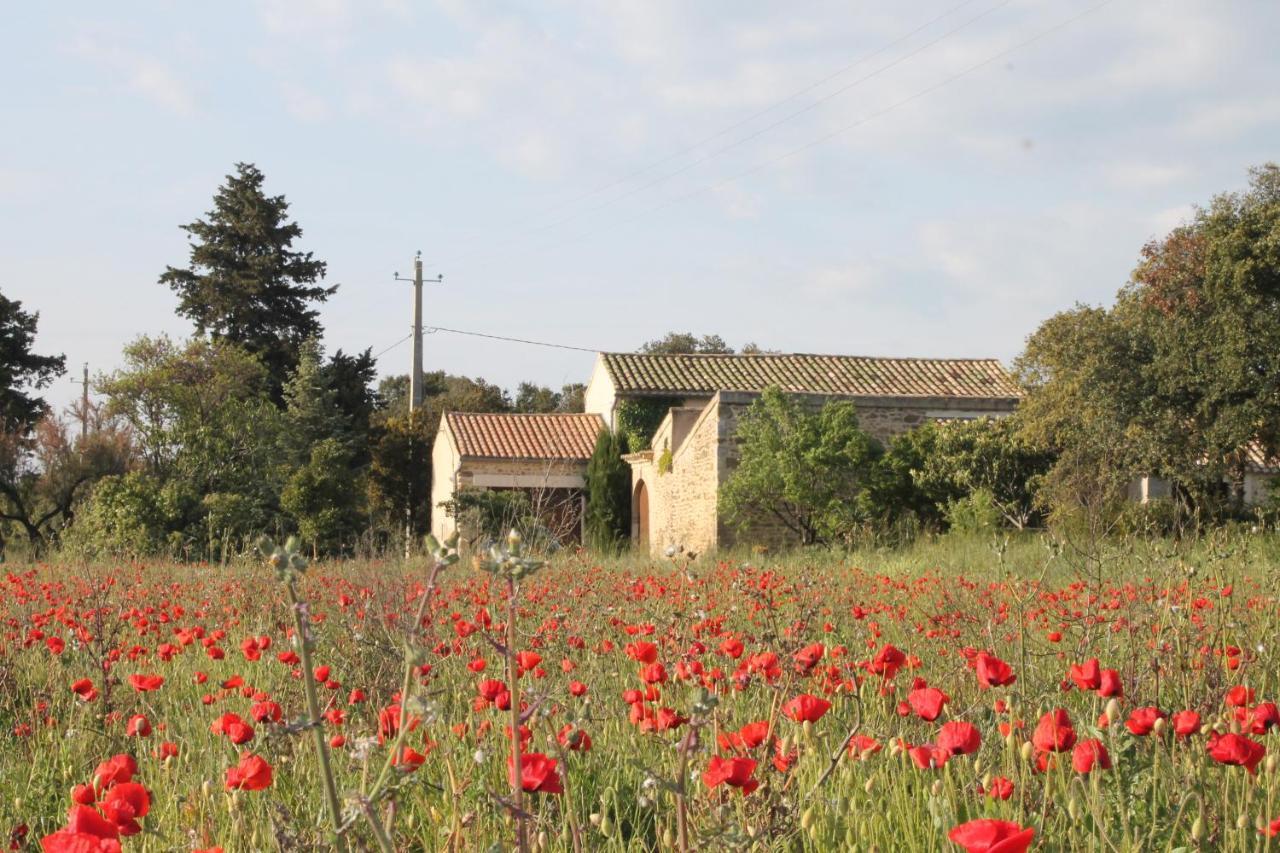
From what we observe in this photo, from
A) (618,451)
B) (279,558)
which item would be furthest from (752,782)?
(618,451)

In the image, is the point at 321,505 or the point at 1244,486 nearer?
the point at 1244,486

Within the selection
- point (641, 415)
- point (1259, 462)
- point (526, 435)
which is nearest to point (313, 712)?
point (641, 415)

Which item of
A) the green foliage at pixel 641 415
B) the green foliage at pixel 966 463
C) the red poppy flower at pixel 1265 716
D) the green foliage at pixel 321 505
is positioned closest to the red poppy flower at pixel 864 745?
the red poppy flower at pixel 1265 716

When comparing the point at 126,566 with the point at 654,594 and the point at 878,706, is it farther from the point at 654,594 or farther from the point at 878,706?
the point at 878,706

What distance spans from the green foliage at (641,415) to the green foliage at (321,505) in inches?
255

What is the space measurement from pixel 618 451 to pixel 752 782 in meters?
26.6

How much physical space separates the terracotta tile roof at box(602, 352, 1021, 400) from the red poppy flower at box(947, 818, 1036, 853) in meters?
25.9

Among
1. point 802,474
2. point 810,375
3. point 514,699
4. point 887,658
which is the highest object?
point 810,375

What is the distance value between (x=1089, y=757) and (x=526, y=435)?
29.7 m

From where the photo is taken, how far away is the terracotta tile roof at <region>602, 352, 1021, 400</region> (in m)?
27.8

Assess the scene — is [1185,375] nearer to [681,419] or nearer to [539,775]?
[681,419]

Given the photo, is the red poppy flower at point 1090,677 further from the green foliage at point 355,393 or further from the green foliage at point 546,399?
the green foliage at point 546,399

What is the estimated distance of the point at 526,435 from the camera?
31.8 meters

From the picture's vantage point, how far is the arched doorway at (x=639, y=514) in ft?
91.4
